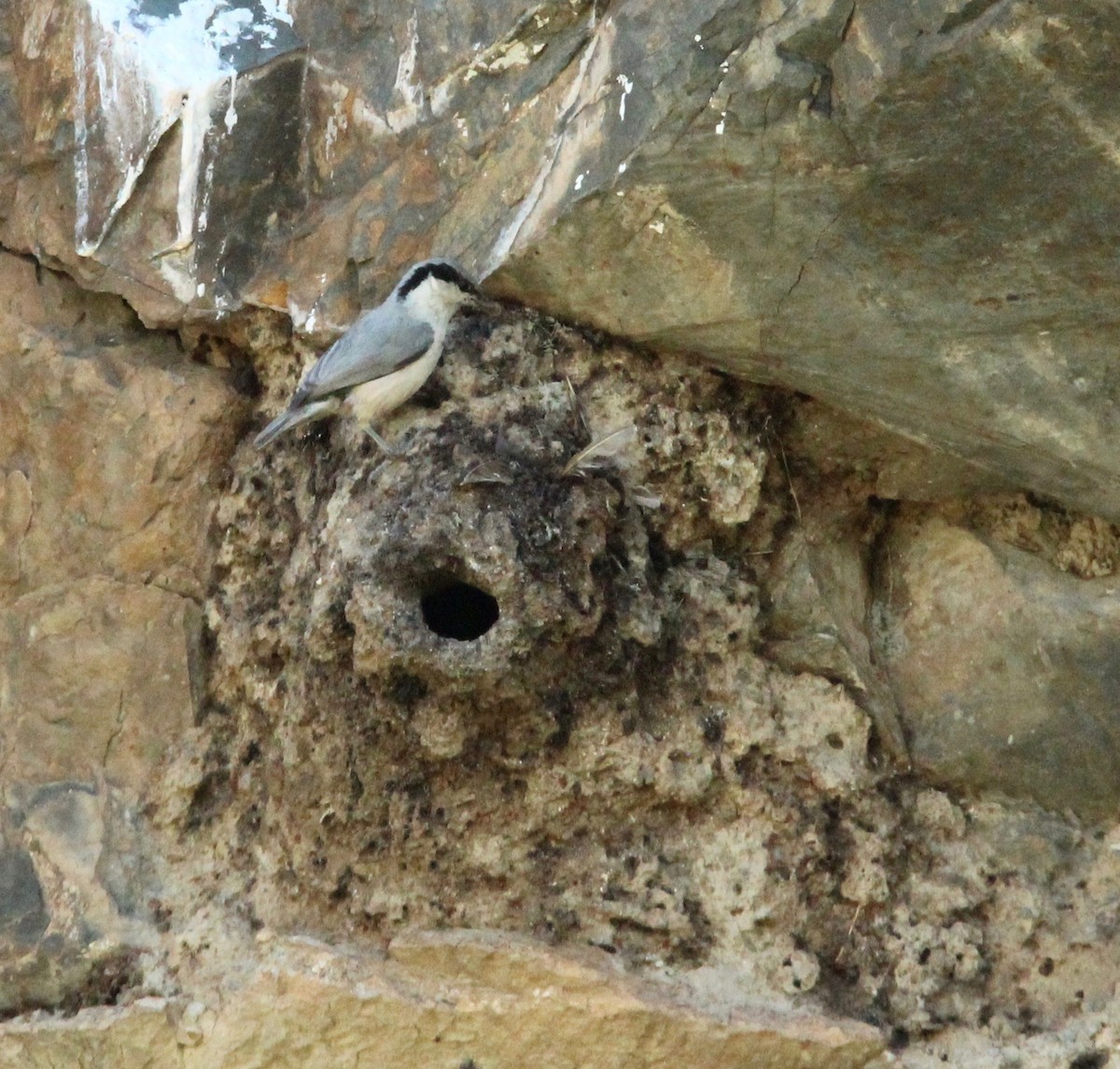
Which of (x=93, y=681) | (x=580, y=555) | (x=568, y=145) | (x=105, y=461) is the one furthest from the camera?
(x=105, y=461)

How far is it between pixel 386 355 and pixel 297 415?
38 cm

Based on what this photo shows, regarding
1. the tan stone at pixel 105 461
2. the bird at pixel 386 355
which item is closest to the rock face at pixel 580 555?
the tan stone at pixel 105 461

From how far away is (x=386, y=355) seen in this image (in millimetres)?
5207

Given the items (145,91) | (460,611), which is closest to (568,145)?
(460,611)

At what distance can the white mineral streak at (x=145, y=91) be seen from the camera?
5695mm

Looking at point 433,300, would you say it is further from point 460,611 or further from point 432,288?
point 460,611

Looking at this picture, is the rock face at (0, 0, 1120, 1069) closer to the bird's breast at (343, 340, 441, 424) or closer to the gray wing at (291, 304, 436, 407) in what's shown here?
the bird's breast at (343, 340, 441, 424)

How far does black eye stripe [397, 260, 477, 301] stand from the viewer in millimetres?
5184

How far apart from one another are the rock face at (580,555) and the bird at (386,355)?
0.39ft

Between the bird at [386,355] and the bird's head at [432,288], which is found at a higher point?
the bird's head at [432,288]

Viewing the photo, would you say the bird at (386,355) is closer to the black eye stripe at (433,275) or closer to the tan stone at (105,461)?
the black eye stripe at (433,275)

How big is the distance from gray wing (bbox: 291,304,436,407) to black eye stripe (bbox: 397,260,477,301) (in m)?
0.09

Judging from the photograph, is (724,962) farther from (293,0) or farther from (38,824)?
(293,0)

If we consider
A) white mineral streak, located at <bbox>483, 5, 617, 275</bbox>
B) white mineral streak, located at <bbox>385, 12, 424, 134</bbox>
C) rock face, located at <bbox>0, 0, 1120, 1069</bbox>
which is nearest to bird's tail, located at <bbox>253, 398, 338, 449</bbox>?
rock face, located at <bbox>0, 0, 1120, 1069</bbox>
